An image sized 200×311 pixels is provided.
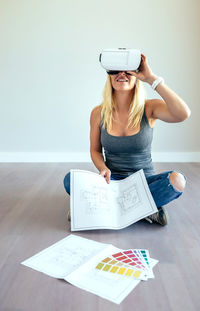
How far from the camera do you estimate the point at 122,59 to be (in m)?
1.24

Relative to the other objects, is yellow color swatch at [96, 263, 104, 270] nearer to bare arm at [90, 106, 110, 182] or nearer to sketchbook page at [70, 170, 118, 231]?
sketchbook page at [70, 170, 118, 231]

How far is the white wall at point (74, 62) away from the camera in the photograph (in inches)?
118

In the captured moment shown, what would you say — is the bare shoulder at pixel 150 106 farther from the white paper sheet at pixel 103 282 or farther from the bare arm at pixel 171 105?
the white paper sheet at pixel 103 282

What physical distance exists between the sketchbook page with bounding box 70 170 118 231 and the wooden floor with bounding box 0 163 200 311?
5 centimetres

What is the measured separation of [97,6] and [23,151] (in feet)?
5.54

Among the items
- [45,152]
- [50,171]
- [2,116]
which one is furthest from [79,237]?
[2,116]

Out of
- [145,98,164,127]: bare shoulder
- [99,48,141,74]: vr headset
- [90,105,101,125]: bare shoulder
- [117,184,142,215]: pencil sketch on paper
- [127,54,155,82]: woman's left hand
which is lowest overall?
[117,184,142,215]: pencil sketch on paper

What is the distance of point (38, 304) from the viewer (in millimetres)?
840

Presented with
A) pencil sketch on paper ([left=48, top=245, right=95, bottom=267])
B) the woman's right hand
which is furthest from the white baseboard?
pencil sketch on paper ([left=48, top=245, right=95, bottom=267])

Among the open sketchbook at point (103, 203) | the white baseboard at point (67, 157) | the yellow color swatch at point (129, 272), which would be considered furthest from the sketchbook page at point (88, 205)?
the white baseboard at point (67, 157)

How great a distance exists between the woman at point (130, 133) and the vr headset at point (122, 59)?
12cm

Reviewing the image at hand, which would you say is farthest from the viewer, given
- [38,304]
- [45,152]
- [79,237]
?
[45,152]

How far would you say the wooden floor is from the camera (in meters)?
0.85

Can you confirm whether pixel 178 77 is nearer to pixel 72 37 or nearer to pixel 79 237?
pixel 72 37
